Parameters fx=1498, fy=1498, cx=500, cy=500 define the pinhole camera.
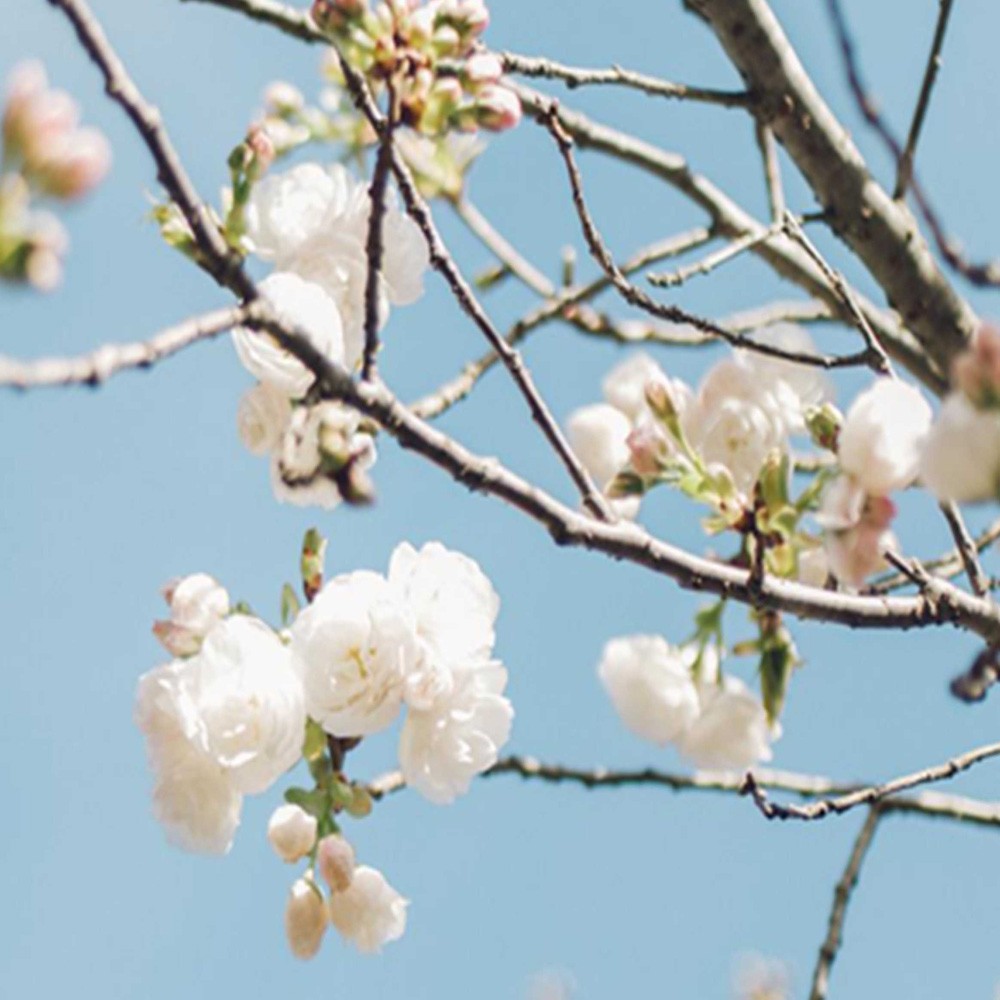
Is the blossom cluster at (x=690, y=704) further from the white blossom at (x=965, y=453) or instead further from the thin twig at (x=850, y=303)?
the white blossom at (x=965, y=453)

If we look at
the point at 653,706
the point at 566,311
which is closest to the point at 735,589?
the point at 653,706

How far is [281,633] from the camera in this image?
1.47 meters

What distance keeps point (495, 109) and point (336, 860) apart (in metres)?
0.72

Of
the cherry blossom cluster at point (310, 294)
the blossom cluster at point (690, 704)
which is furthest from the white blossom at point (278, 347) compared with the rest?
the blossom cluster at point (690, 704)

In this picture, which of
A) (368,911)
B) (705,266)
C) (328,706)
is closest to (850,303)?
(705,266)

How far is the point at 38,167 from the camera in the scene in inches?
35.5

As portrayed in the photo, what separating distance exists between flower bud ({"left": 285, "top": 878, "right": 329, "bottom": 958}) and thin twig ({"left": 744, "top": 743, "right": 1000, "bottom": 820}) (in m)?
0.43

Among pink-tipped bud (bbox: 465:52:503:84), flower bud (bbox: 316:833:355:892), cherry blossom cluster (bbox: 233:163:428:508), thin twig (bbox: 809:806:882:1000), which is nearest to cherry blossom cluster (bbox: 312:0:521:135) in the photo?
pink-tipped bud (bbox: 465:52:503:84)

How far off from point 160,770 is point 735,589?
23.2 inches

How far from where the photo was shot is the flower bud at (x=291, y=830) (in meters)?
1.45

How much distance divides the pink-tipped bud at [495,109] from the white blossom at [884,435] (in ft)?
1.19

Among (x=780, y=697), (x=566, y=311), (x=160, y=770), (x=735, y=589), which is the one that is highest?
(x=566, y=311)

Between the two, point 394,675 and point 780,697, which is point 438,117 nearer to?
point 394,675

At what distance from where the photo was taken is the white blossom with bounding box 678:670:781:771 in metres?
1.94
